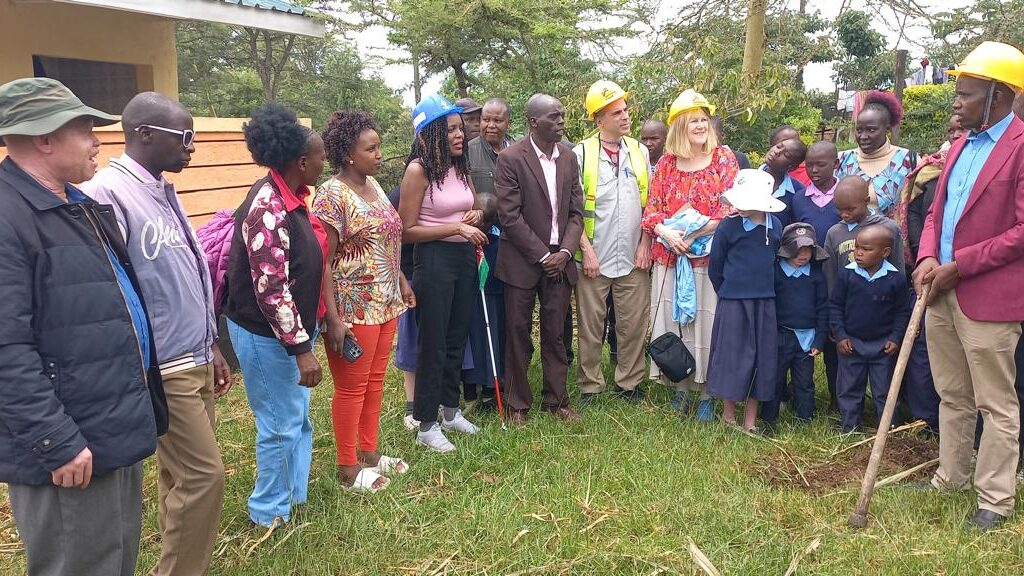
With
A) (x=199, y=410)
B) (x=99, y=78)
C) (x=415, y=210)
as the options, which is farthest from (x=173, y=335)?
(x=99, y=78)

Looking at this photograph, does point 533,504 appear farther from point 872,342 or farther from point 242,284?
point 872,342

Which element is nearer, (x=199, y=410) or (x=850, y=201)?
(x=199, y=410)

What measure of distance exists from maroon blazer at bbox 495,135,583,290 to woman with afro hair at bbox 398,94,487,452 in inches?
12.2

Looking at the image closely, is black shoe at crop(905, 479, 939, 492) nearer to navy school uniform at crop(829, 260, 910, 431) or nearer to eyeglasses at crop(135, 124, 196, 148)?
navy school uniform at crop(829, 260, 910, 431)

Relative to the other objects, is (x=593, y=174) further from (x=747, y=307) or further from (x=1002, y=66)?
(x=1002, y=66)

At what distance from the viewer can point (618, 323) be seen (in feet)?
18.5

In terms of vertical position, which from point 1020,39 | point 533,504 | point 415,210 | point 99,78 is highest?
point 1020,39

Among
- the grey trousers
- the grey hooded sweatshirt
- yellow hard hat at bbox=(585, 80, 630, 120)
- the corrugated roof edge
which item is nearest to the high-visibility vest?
yellow hard hat at bbox=(585, 80, 630, 120)

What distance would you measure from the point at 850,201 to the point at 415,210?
277 cm

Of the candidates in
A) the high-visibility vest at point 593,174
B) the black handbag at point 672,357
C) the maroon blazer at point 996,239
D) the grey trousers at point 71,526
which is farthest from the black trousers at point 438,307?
the maroon blazer at point 996,239

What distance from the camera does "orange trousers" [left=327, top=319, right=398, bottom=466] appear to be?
13.3ft

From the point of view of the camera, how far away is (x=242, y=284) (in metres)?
3.36

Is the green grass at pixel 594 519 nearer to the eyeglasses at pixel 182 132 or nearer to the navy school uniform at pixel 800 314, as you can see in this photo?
the navy school uniform at pixel 800 314

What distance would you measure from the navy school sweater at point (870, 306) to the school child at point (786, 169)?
753mm
